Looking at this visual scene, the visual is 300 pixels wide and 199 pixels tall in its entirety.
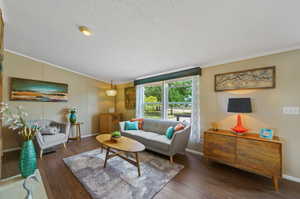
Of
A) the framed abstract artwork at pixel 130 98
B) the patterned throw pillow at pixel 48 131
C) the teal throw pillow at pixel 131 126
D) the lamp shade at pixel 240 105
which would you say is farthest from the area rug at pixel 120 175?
the framed abstract artwork at pixel 130 98

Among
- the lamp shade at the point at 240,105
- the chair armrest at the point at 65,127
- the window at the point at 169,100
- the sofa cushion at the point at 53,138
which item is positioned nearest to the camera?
the lamp shade at the point at 240,105

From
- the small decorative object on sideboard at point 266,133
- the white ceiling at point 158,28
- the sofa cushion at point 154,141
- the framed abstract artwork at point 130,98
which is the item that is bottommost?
the sofa cushion at point 154,141

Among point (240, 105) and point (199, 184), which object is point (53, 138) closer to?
point (199, 184)

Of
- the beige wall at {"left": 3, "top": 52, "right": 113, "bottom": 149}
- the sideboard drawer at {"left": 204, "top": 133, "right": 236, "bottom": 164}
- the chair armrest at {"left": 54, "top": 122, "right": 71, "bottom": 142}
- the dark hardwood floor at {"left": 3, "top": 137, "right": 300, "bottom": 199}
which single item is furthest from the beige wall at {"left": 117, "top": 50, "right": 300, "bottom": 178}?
the beige wall at {"left": 3, "top": 52, "right": 113, "bottom": 149}

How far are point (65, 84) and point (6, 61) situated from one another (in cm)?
134

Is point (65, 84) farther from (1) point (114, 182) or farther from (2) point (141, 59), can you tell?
(1) point (114, 182)

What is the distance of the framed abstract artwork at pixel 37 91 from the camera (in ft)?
10.2

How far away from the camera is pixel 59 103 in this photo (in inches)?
150

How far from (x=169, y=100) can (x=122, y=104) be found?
7.55 ft

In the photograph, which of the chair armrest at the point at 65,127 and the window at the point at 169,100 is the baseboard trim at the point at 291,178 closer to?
the window at the point at 169,100

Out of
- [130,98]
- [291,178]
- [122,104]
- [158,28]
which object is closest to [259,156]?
[291,178]

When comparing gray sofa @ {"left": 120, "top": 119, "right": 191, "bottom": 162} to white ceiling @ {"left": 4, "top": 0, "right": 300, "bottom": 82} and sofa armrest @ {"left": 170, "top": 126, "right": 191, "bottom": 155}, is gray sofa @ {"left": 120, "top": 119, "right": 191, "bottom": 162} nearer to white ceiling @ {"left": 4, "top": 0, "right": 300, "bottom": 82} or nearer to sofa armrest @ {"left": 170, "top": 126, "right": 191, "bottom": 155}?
sofa armrest @ {"left": 170, "top": 126, "right": 191, "bottom": 155}

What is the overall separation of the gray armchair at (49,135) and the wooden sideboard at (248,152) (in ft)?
11.6

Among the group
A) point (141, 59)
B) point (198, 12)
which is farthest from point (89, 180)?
point (198, 12)
